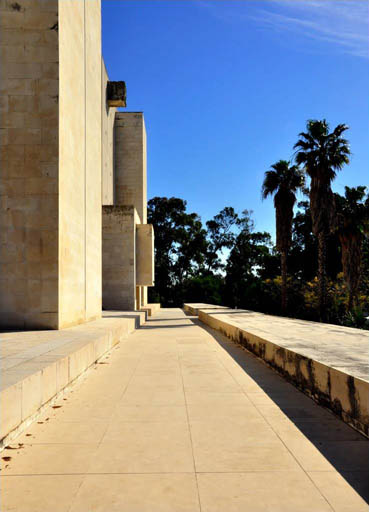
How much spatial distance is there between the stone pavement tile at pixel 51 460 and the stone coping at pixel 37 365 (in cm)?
28

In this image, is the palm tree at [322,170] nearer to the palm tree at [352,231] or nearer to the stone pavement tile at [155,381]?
the palm tree at [352,231]

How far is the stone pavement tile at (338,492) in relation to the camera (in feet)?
8.41

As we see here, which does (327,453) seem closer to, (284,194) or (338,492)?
(338,492)

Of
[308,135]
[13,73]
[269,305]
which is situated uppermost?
[308,135]

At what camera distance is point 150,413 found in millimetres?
4484

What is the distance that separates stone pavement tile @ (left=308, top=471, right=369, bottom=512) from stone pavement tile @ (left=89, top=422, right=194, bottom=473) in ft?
2.90

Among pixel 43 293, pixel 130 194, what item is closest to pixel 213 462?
pixel 43 293

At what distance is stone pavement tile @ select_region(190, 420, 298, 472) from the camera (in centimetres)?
316

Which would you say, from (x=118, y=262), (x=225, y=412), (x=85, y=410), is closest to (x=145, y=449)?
(x=225, y=412)

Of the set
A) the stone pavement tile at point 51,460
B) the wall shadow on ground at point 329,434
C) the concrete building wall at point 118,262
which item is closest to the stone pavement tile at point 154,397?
the wall shadow on ground at point 329,434

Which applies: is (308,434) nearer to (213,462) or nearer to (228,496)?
(213,462)

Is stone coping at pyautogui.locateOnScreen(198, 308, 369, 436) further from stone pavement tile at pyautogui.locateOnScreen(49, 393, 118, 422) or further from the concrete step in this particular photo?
stone pavement tile at pyautogui.locateOnScreen(49, 393, 118, 422)

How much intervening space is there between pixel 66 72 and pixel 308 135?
16314mm

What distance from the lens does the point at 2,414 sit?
11.5 feet
